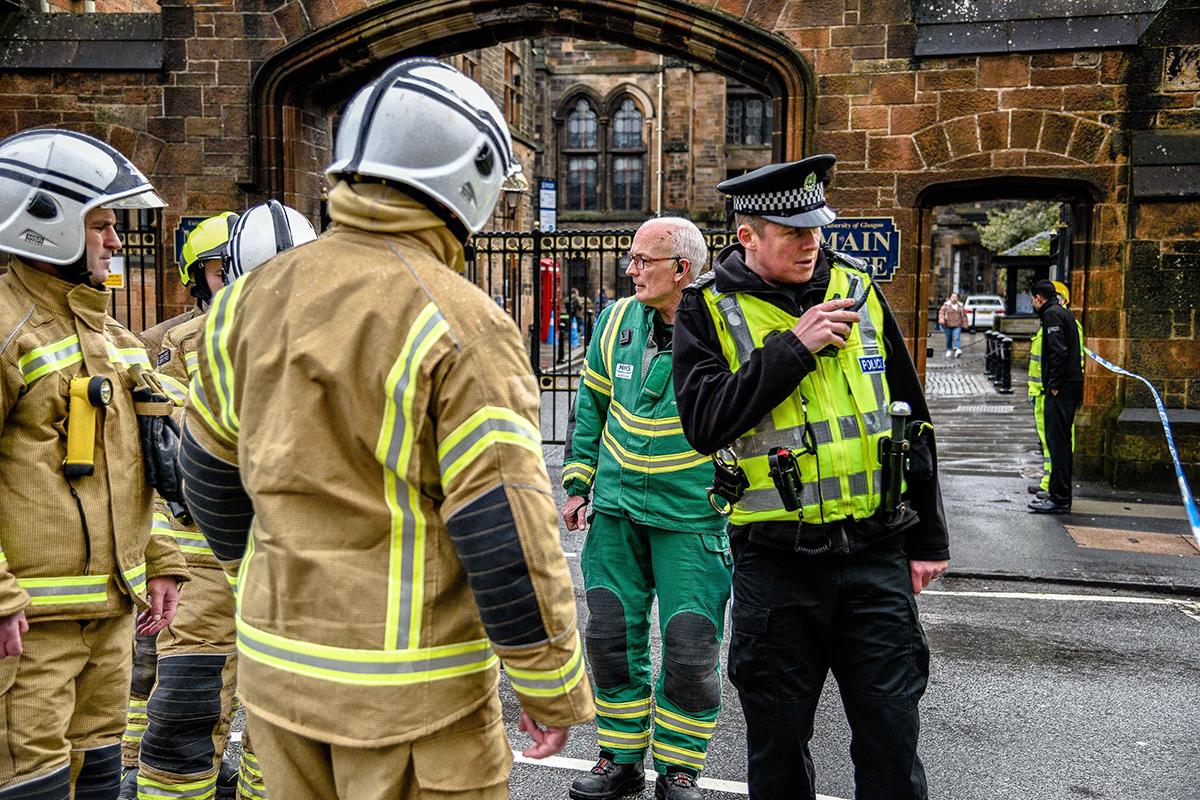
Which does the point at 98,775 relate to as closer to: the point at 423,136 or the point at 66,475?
the point at 66,475

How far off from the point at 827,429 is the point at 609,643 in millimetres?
1487

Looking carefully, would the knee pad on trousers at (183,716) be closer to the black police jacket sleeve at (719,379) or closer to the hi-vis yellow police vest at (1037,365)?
the black police jacket sleeve at (719,379)

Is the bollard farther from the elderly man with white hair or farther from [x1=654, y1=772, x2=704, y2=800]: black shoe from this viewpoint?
[x1=654, y1=772, x2=704, y2=800]: black shoe

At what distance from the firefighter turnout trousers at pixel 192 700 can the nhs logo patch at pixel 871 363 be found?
2.01 meters

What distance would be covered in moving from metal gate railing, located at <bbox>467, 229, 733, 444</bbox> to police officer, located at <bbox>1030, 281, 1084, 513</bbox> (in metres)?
3.00

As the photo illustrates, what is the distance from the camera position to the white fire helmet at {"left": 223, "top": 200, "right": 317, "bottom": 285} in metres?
3.80

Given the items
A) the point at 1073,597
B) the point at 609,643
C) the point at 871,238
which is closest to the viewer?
the point at 609,643

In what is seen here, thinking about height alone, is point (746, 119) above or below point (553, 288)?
above

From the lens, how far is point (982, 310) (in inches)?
1613

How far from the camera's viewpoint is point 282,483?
200cm

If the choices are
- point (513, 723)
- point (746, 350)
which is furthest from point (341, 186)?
point (513, 723)

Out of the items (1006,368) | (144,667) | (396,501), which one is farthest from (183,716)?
(1006,368)

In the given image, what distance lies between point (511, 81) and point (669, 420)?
34.6 metres

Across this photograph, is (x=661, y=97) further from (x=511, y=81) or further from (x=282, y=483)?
(x=282, y=483)
